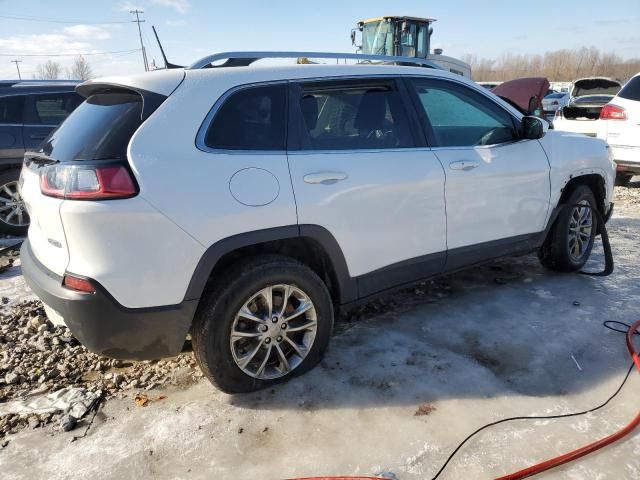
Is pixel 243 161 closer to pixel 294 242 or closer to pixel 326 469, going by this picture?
pixel 294 242

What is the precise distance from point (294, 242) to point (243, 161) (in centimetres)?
59

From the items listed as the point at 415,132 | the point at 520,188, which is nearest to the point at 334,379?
the point at 415,132

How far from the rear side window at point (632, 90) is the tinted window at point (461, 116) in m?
4.97

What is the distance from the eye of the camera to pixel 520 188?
3.77 m

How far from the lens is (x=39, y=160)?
8.77ft

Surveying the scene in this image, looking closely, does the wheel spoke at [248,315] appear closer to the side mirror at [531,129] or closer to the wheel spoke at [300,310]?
the wheel spoke at [300,310]

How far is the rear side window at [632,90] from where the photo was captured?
7402 mm

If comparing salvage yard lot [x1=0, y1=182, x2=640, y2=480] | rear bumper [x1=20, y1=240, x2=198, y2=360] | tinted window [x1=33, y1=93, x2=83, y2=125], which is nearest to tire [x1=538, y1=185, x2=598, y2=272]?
salvage yard lot [x1=0, y1=182, x2=640, y2=480]

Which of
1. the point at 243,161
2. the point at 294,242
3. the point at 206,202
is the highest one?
the point at 243,161

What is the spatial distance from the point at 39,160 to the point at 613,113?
7807mm

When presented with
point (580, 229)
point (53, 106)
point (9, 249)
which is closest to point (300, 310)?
point (580, 229)

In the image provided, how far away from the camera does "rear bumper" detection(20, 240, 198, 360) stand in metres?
2.30

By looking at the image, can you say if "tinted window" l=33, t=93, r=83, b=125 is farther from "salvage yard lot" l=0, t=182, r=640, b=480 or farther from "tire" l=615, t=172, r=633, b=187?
"tire" l=615, t=172, r=633, b=187

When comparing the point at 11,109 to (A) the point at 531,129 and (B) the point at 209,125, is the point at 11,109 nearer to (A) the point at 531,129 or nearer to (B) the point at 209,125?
(B) the point at 209,125
